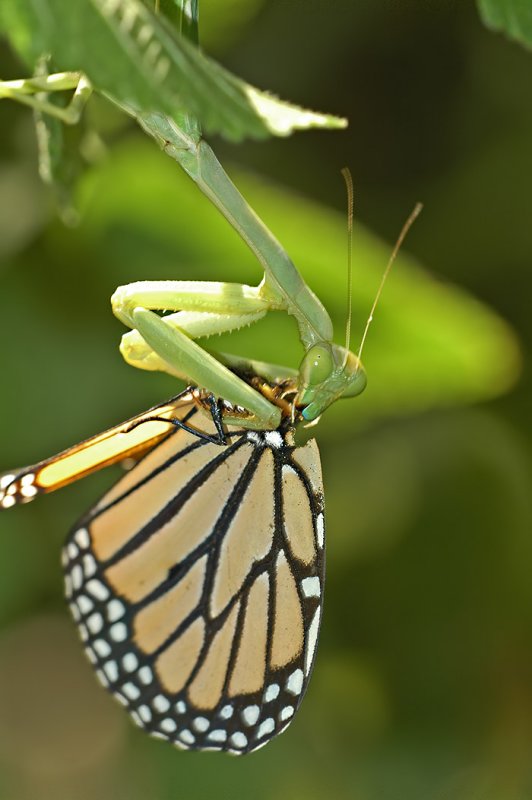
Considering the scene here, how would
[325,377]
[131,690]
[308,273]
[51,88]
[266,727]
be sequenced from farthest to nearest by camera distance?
[308,273], [131,690], [266,727], [325,377], [51,88]

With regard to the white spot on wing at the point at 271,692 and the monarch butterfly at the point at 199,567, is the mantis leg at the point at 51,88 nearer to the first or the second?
the monarch butterfly at the point at 199,567

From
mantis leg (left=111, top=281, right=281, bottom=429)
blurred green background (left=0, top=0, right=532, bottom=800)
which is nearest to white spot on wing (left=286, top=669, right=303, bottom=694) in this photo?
mantis leg (left=111, top=281, right=281, bottom=429)

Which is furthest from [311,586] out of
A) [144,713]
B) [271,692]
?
[144,713]

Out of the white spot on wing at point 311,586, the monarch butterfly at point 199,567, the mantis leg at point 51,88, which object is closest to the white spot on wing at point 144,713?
the monarch butterfly at point 199,567

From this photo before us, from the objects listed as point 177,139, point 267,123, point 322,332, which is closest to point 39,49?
point 267,123

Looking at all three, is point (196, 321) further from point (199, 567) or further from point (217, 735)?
point (217, 735)

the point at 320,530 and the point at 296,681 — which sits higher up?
the point at 320,530
